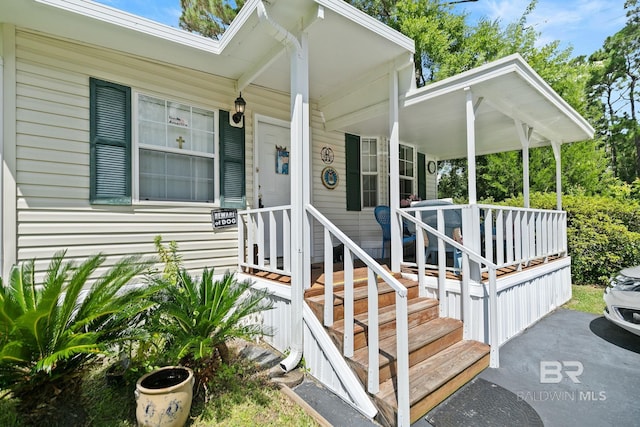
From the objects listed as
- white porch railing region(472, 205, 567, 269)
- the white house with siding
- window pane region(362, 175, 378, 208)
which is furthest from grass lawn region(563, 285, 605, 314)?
window pane region(362, 175, 378, 208)

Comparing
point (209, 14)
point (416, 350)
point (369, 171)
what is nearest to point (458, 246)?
point (416, 350)

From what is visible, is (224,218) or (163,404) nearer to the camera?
(163,404)

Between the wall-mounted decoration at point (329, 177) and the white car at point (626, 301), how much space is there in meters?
3.96

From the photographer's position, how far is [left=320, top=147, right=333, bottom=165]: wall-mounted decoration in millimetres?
5277

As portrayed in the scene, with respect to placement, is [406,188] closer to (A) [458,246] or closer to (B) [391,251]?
(B) [391,251]

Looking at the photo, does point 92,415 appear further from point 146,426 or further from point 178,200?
point 178,200

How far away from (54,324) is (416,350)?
8.95ft

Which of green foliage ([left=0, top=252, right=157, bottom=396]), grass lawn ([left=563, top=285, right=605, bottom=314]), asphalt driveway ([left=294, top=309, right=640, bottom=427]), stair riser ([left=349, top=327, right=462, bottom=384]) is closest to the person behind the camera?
green foliage ([left=0, top=252, right=157, bottom=396])

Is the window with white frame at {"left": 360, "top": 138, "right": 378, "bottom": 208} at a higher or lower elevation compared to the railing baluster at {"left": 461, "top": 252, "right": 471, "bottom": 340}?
higher

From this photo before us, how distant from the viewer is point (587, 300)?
5289 mm

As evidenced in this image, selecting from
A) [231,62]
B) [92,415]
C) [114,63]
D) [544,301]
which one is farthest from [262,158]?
[544,301]
